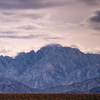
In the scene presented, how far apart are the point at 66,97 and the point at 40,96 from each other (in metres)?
5.17

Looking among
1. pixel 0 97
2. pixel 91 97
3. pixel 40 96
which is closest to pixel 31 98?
pixel 40 96

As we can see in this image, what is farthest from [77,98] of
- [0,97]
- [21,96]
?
[0,97]

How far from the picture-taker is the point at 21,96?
187 ft

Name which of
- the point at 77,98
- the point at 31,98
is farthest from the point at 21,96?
the point at 77,98

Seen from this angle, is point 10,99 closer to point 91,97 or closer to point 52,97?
point 52,97

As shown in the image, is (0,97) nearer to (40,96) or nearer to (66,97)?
(40,96)

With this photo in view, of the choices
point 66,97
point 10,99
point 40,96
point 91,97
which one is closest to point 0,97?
point 10,99

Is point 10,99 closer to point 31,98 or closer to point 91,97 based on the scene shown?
point 31,98

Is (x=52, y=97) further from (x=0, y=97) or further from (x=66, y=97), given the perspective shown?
(x=0, y=97)

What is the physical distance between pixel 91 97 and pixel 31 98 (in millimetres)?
11702

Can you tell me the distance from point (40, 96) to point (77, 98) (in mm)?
7406

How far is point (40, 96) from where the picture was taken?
57.1 meters

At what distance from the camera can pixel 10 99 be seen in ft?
180

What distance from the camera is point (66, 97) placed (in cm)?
5656
